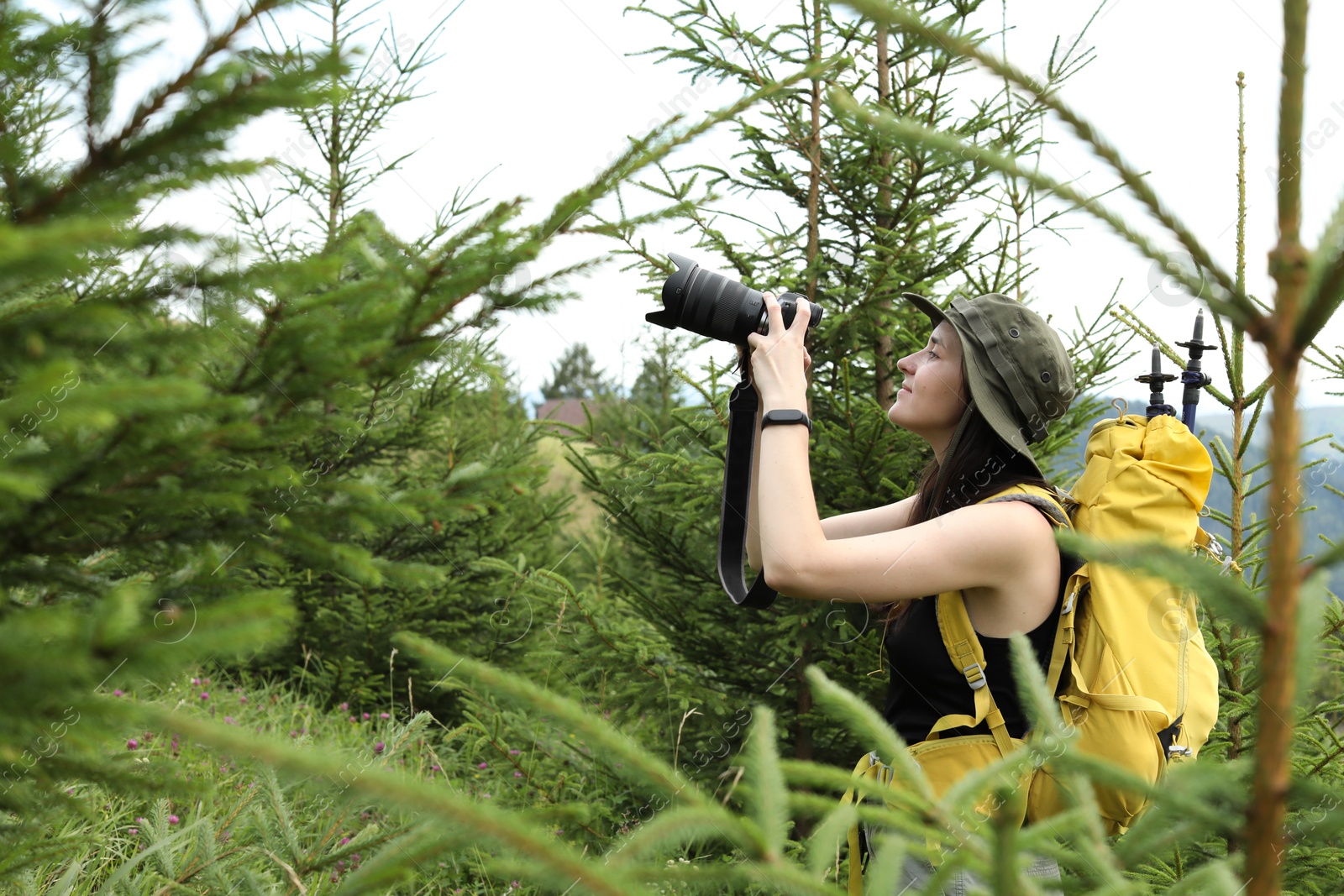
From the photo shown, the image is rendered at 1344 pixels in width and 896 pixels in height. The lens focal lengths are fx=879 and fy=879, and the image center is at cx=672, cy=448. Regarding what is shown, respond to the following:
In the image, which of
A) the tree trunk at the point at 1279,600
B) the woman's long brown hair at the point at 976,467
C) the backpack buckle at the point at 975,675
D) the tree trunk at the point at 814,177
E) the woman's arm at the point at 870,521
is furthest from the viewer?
the tree trunk at the point at 814,177

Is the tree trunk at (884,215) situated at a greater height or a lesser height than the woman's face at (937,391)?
greater

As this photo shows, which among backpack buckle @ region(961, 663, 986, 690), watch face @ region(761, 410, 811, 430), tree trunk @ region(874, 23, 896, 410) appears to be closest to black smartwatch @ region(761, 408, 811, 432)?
watch face @ region(761, 410, 811, 430)

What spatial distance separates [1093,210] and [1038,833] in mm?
520

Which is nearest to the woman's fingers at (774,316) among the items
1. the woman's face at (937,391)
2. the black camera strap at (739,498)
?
the black camera strap at (739,498)

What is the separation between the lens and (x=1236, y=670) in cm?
281

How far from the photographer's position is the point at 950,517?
5.64 ft

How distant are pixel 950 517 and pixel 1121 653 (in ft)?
1.27

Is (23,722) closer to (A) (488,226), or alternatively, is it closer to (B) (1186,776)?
(A) (488,226)

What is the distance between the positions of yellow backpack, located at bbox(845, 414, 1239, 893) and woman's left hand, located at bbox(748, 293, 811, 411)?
1.51 ft

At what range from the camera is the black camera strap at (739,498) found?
223 cm

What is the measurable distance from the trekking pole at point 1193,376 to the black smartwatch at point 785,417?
1270 mm

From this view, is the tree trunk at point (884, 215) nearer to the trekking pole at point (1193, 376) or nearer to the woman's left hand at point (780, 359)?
the trekking pole at point (1193, 376)

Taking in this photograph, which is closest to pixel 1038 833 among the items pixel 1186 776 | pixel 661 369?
pixel 1186 776

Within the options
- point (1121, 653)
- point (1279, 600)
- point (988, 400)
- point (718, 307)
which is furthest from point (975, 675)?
point (1279, 600)
